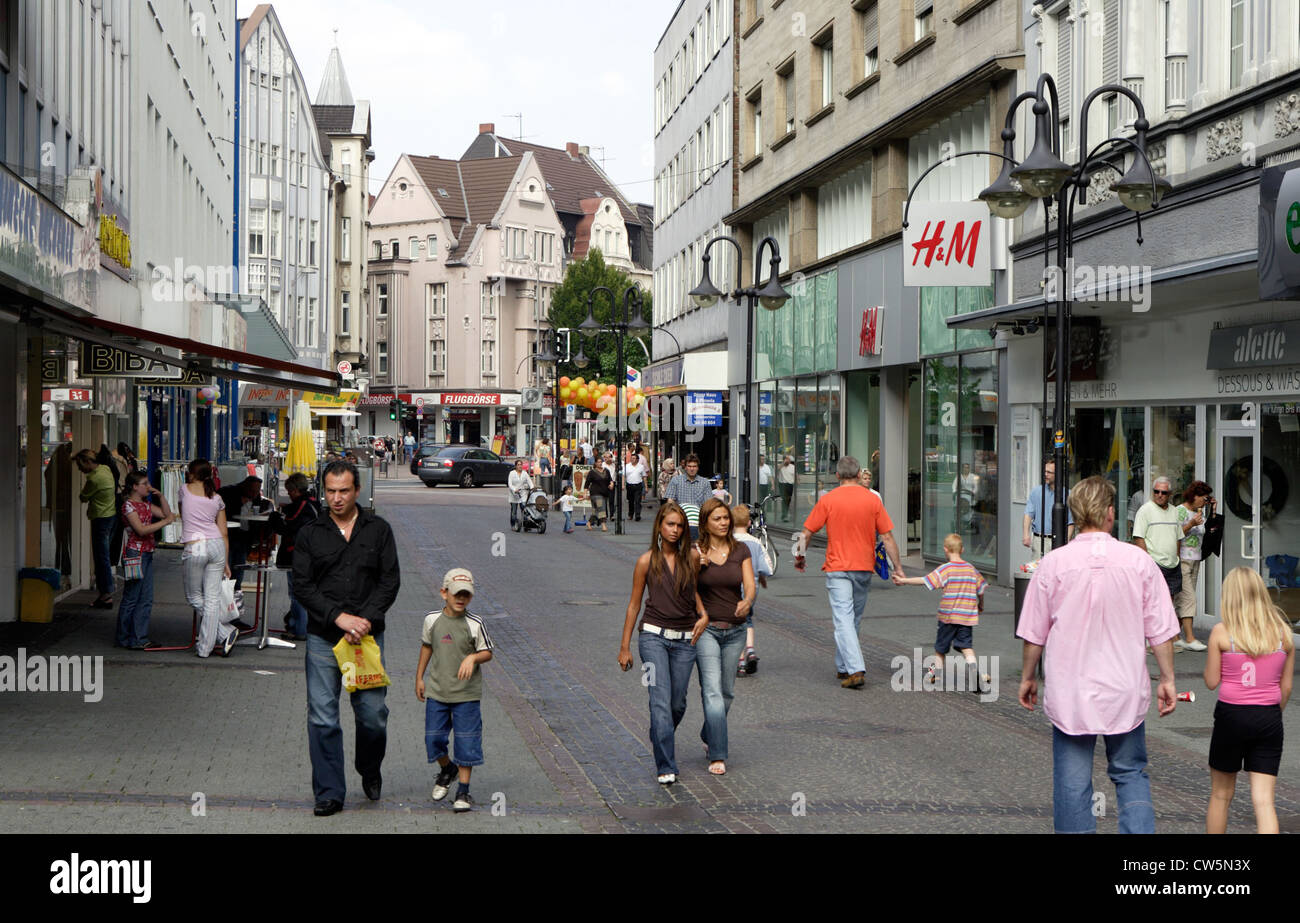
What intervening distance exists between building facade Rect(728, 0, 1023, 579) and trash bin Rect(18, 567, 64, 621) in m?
12.5

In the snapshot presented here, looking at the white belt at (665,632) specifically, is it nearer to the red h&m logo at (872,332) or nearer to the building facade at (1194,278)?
the building facade at (1194,278)

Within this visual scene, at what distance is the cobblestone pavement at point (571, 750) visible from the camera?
804 cm

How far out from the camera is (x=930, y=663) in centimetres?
1343

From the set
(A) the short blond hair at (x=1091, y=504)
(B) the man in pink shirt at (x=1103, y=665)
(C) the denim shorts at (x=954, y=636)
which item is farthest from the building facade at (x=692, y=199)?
(B) the man in pink shirt at (x=1103, y=665)

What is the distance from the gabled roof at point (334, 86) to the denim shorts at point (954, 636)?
88.5 m

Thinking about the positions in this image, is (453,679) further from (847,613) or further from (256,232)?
(256,232)

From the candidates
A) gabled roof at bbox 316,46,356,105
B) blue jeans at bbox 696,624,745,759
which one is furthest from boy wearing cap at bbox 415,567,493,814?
gabled roof at bbox 316,46,356,105

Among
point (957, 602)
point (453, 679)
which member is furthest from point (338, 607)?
point (957, 602)

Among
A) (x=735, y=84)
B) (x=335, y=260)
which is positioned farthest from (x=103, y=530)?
(x=335, y=260)

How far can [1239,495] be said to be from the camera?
15859 millimetres

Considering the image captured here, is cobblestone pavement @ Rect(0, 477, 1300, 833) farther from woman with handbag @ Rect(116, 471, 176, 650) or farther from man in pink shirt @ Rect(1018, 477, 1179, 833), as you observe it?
man in pink shirt @ Rect(1018, 477, 1179, 833)

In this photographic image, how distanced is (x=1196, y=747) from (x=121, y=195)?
1797cm

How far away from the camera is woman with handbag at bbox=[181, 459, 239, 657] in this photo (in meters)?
13.5

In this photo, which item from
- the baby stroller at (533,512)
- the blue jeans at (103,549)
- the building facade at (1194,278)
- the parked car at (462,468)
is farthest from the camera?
the parked car at (462,468)
